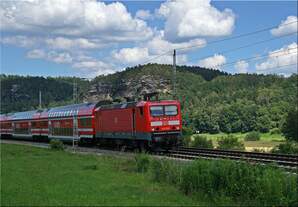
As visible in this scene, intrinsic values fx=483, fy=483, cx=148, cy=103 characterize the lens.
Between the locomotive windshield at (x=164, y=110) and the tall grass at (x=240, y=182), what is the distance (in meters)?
16.0

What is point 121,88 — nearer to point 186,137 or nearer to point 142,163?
point 186,137

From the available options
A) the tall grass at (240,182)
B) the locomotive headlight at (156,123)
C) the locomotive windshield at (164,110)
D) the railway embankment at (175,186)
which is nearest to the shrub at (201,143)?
the locomotive windshield at (164,110)

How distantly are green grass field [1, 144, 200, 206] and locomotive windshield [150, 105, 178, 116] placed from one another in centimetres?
1068

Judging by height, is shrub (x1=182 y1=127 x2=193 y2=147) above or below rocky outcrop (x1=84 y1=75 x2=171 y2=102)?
below

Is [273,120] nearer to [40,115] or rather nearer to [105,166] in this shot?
[40,115]

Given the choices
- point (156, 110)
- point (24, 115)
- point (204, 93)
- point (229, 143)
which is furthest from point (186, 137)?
point (204, 93)

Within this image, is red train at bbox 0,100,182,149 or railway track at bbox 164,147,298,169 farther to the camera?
red train at bbox 0,100,182,149

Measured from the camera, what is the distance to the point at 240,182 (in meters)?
Answer: 13.2

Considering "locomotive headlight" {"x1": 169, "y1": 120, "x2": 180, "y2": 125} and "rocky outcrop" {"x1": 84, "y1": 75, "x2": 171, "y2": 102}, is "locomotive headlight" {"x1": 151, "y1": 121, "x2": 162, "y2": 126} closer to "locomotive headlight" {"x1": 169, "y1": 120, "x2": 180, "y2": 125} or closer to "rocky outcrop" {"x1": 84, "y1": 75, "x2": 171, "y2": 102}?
"locomotive headlight" {"x1": 169, "y1": 120, "x2": 180, "y2": 125}

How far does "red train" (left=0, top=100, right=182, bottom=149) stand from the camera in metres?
32.0

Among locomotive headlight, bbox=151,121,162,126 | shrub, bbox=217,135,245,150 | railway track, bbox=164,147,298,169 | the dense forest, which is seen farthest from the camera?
the dense forest

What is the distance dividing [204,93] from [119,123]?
94512 millimetres

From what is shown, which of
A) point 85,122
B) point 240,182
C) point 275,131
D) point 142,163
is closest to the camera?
point 240,182

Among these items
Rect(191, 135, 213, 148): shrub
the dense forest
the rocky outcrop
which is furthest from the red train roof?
the dense forest
